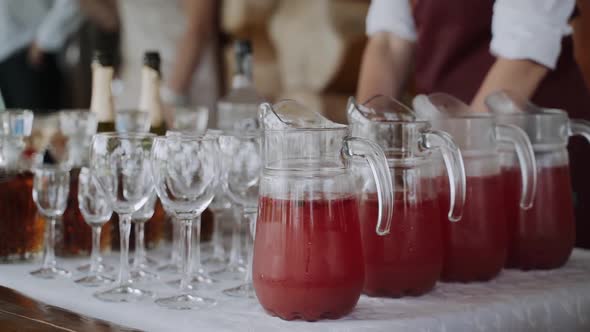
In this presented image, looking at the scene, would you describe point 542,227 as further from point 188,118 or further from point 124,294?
point 188,118

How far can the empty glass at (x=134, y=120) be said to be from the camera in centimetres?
153

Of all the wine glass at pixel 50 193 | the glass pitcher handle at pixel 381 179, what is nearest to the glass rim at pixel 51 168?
the wine glass at pixel 50 193

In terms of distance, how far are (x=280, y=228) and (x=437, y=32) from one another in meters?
1.13

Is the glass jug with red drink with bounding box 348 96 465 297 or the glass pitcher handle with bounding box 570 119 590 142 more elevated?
the glass pitcher handle with bounding box 570 119 590 142

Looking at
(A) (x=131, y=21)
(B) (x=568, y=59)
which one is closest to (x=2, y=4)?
(A) (x=131, y=21)

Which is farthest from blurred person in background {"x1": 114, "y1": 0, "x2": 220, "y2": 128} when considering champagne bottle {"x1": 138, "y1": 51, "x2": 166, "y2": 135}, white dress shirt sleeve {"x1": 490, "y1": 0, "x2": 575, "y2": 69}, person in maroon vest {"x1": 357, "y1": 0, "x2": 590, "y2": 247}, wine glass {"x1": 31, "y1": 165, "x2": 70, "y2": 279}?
wine glass {"x1": 31, "y1": 165, "x2": 70, "y2": 279}

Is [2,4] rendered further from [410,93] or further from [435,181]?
[435,181]

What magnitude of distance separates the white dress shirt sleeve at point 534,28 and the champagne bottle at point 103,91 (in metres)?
0.76

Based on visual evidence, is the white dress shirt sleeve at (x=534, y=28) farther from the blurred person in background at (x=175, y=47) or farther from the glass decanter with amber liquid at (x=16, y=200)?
the blurred person in background at (x=175, y=47)

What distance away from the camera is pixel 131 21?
329 cm

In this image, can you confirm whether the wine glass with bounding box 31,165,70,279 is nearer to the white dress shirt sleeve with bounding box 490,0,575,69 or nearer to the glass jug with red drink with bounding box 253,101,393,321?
the glass jug with red drink with bounding box 253,101,393,321

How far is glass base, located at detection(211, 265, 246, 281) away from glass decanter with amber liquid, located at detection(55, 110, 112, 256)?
27 cm

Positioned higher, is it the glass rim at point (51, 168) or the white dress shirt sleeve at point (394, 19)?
the white dress shirt sleeve at point (394, 19)

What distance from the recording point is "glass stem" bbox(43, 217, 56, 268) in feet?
4.30
